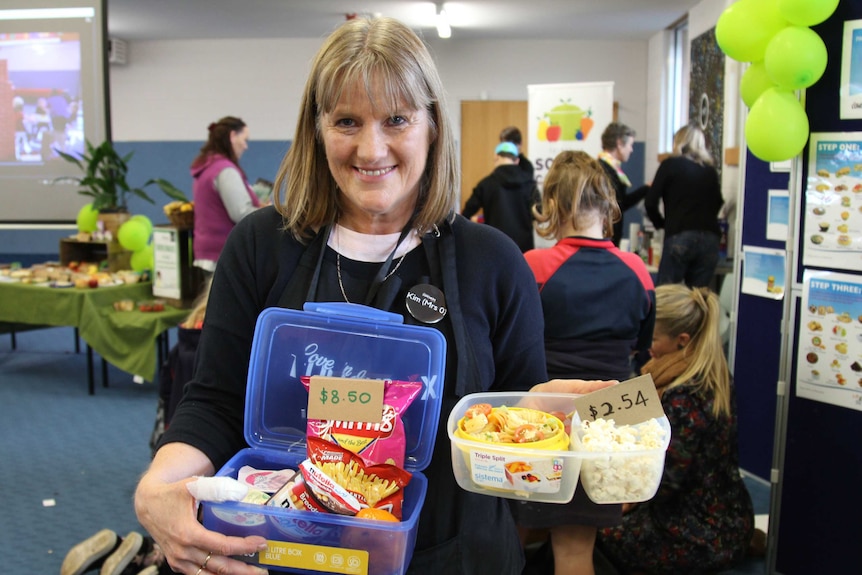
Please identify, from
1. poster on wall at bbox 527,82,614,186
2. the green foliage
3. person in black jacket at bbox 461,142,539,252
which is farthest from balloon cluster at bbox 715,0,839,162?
poster on wall at bbox 527,82,614,186

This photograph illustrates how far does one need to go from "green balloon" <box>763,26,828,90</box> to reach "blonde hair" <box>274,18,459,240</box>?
1.42 meters

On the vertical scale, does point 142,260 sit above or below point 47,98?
below

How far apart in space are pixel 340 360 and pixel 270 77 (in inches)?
371

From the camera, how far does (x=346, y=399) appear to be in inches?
Answer: 37.3

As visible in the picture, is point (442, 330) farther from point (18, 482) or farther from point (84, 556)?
A: point (18, 482)

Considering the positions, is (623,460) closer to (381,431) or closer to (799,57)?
(381,431)

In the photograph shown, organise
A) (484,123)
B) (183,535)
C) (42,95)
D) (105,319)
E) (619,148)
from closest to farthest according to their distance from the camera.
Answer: (183,535) → (105,319) → (42,95) → (619,148) → (484,123)

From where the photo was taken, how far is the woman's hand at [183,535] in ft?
2.80

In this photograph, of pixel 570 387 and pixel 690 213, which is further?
pixel 690 213

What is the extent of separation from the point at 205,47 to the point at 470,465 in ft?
32.7

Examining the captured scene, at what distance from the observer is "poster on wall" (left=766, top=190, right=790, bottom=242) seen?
2.94m

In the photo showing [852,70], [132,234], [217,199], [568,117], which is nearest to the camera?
[852,70]

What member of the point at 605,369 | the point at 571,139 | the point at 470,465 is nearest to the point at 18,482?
the point at 605,369

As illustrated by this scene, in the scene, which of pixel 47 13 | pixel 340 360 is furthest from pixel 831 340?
pixel 47 13
